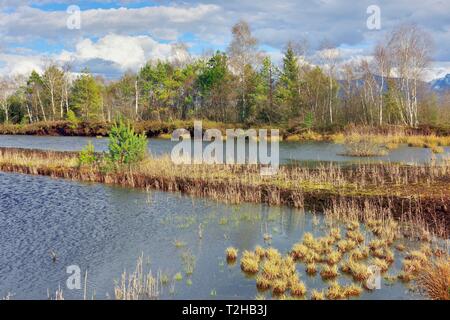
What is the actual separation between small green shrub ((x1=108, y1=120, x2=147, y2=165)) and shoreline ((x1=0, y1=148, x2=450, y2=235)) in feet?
2.39

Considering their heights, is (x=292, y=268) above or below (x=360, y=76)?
below

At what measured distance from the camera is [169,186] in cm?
2409

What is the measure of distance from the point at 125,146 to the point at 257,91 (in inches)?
1522

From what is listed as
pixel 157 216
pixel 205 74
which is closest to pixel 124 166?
pixel 157 216

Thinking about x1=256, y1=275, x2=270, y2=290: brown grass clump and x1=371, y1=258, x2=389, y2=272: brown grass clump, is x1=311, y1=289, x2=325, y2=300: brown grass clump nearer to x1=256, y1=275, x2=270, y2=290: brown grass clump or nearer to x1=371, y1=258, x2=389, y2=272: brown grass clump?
x1=256, y1=275, x2=270, y2=290: brown grass clump

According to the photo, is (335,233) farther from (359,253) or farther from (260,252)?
(260,252)

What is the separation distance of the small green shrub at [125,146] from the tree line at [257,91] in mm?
24527

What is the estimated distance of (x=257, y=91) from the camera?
63.6m

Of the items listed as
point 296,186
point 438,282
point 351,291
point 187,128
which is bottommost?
point 351,291

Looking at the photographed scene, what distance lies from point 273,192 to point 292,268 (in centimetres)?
870

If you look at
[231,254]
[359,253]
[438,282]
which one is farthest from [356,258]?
[231,254]

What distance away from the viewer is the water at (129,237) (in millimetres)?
11164

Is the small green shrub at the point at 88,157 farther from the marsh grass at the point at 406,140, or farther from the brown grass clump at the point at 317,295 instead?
the brown grass clump at the point at 317,295
